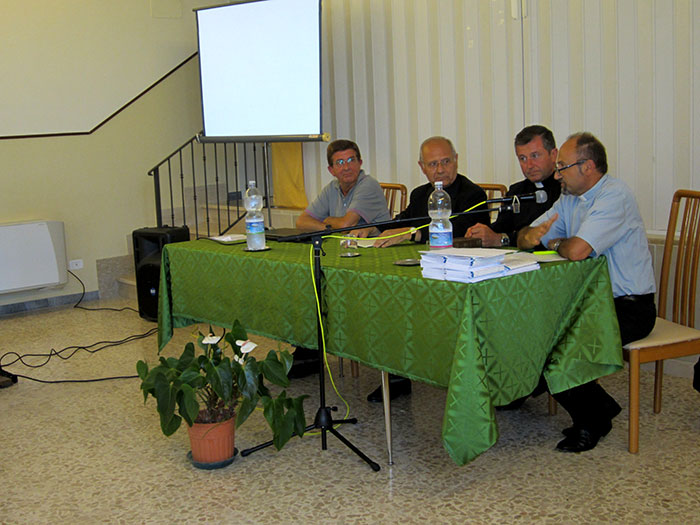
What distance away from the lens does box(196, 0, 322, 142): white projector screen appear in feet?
17.1

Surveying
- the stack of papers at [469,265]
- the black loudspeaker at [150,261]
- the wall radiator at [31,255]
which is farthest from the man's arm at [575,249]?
the wall radiator at [31,255]

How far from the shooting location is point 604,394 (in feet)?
9.25

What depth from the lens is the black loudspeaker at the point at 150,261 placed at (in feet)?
17.1

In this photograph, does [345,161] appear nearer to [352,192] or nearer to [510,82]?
[352,192]

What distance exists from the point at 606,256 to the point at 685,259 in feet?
1.93

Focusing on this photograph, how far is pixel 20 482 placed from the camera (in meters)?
2.77

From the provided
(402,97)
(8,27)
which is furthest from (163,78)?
(402,97)

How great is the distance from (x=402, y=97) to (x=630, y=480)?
312 cm

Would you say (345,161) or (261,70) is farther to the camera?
(261,70)

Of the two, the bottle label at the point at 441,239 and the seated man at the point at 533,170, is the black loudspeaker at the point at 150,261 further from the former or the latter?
the bottle label at the point at 441,239

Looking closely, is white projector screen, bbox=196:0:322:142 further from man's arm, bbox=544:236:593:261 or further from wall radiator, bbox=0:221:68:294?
man's arm, bbox=544:236:593:261

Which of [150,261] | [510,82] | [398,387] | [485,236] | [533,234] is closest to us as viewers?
[533,234]

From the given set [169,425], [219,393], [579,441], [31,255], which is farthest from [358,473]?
[31,255]

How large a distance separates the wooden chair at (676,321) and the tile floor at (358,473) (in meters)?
0.18
